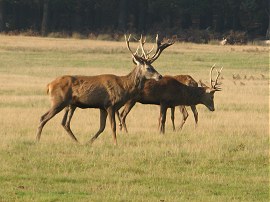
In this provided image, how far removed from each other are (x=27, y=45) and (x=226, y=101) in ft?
109

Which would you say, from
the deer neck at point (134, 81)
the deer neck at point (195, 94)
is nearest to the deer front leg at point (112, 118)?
the deer neck at point (134, 81)

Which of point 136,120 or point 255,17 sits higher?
point 255,17

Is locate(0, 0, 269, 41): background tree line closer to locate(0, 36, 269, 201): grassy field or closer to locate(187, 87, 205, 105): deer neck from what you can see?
locate(0, 36, 269, 201): grassy field

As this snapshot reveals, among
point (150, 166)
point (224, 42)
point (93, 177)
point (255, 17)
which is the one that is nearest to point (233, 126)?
point (150, 166)

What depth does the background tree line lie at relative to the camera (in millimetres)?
79625

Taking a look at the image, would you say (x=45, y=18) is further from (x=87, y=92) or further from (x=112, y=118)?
(x=112, y=118)

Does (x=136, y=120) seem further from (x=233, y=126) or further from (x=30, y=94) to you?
(x=30, y=94)

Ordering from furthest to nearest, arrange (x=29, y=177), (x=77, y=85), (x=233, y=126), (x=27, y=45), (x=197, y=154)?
(x=27, y=45), (x=233, y=126), (x=77, y=85), (x=197, y=154), (x=29, y=177)

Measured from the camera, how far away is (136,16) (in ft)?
288

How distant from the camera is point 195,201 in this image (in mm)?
12234

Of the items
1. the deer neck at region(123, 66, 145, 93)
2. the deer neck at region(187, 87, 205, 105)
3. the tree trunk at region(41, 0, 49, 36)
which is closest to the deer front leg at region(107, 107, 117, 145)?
the deer neck at region(123, 66, 145, 93)

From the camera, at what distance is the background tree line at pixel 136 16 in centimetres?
7962

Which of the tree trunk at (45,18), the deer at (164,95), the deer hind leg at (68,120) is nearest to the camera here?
the deer hind leg at (68,120)

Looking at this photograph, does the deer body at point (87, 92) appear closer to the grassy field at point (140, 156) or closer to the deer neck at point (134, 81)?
the deer neck at point (134, 81)
